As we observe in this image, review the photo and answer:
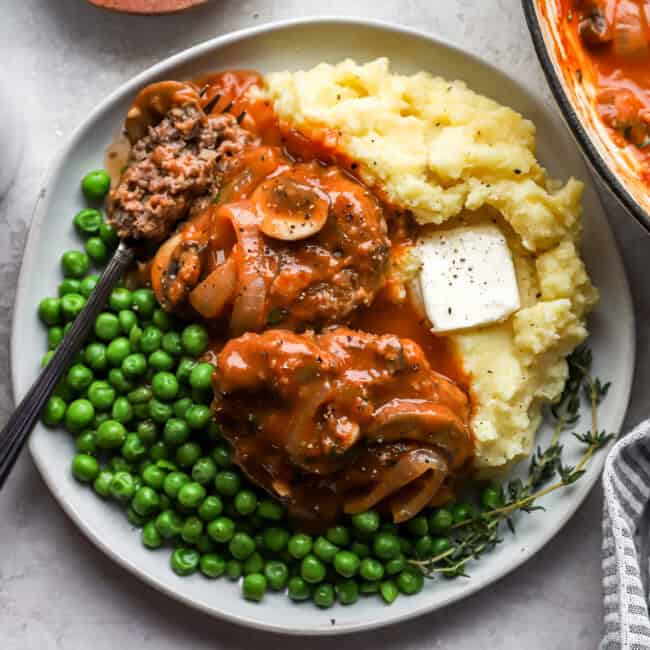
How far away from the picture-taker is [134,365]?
4.99m

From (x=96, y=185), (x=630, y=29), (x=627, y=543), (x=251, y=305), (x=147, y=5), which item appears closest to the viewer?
(x=630, y=29)

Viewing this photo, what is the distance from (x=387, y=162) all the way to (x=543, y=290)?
1118 millimetres

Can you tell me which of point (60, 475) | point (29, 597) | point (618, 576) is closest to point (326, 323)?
point (60, 475)

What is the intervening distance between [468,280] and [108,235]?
2067 mm

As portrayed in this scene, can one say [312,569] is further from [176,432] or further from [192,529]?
[176,432]

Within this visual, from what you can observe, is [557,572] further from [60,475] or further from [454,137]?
[60,475]

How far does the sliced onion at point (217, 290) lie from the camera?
15.5ft

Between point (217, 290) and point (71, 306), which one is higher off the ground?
point (217, 290)

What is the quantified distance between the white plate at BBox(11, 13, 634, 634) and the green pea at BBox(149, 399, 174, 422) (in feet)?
1.88

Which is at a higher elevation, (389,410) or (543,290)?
(543,290)

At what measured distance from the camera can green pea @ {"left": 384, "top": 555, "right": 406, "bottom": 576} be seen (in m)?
4.95

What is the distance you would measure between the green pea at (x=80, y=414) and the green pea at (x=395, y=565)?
1856 mm

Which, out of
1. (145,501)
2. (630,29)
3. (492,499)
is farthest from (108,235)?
(630,29)

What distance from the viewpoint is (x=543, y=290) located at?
496 centimetres
